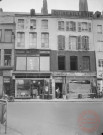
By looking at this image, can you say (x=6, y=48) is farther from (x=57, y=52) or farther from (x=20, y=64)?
(x=57, y=52)

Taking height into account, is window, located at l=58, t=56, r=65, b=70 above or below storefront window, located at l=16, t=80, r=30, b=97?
above

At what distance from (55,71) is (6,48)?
1.38m

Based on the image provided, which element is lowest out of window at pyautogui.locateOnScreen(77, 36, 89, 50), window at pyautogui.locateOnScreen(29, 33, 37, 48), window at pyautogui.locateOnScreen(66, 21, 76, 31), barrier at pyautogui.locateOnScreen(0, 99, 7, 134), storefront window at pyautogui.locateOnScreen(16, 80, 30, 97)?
barrier at pyautogui.locateOnScreen(0, 99, 7, 134)

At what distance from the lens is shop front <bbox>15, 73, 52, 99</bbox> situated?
4750mm

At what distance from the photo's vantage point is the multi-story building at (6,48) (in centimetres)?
418

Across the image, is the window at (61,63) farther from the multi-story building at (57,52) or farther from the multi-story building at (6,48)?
the multi-story building at (6,48)

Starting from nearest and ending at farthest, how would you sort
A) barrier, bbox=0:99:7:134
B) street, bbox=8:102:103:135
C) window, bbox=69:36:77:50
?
1. barrier, bbox=0:99:7:134
2. street, bbox=8:102:103:135
3. window, bbox=69:36:77:50

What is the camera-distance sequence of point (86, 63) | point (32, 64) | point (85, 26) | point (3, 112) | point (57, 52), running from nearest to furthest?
point (3, 112) < point (85, 26) < point (86, 63) < point (57, 52) < point (32, 64)

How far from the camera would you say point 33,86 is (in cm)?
513

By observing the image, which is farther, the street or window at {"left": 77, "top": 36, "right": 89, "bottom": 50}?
window at {"left": 77, "top": 36, "right": 89, "bottom": 50}

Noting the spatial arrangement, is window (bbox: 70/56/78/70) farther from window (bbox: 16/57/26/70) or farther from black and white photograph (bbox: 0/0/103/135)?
window (bbox: 16/57/26/70)

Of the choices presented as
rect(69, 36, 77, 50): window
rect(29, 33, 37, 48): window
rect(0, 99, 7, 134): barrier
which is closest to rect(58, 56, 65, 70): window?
rect(69, 36, 77, 50): window

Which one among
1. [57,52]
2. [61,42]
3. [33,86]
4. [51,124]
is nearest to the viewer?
[51,124]

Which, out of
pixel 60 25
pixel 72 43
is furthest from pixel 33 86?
pixel 60 25
